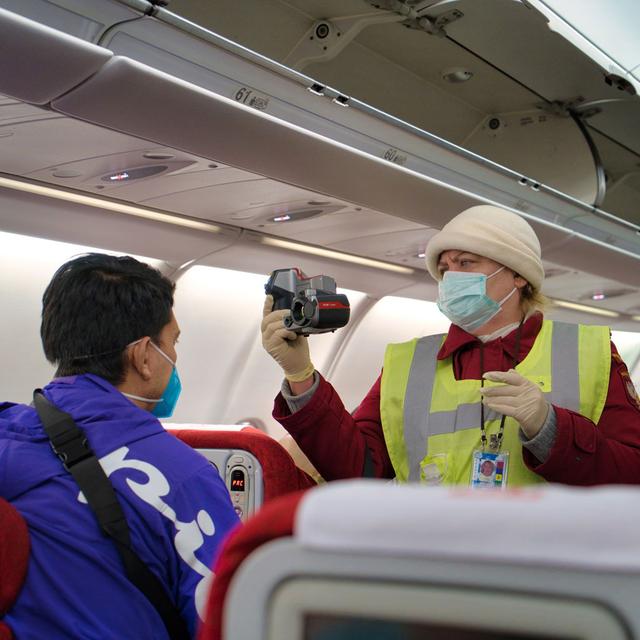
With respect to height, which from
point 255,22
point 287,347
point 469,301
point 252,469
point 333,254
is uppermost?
point 255,22

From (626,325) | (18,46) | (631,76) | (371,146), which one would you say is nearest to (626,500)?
(18,46)

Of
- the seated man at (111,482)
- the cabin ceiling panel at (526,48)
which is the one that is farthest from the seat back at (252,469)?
the cabin ceiling panel at (526,48)

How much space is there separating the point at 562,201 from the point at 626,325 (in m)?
5.64

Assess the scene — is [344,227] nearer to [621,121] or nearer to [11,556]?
[621,121]

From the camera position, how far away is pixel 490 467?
2498 millimetres

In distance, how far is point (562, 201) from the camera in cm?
586

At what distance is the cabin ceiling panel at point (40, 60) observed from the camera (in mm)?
2414

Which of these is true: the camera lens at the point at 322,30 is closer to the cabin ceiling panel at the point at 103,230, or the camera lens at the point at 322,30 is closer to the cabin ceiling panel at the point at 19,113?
the cabin ceiling panel at the point at 103,230

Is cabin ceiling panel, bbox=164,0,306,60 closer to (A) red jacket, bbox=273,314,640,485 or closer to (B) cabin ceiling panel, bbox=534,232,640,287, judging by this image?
(B) cabin ceiling panel, bbox=534,232,640,287

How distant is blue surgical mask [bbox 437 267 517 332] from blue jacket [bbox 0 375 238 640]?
1.11m

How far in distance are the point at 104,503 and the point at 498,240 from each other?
1.55m

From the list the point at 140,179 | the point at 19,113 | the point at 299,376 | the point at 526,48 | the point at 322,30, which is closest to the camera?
the point at 299,376

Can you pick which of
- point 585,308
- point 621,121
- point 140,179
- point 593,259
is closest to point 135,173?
point 140,179

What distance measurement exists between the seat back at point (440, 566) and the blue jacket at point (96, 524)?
3.67 feet
